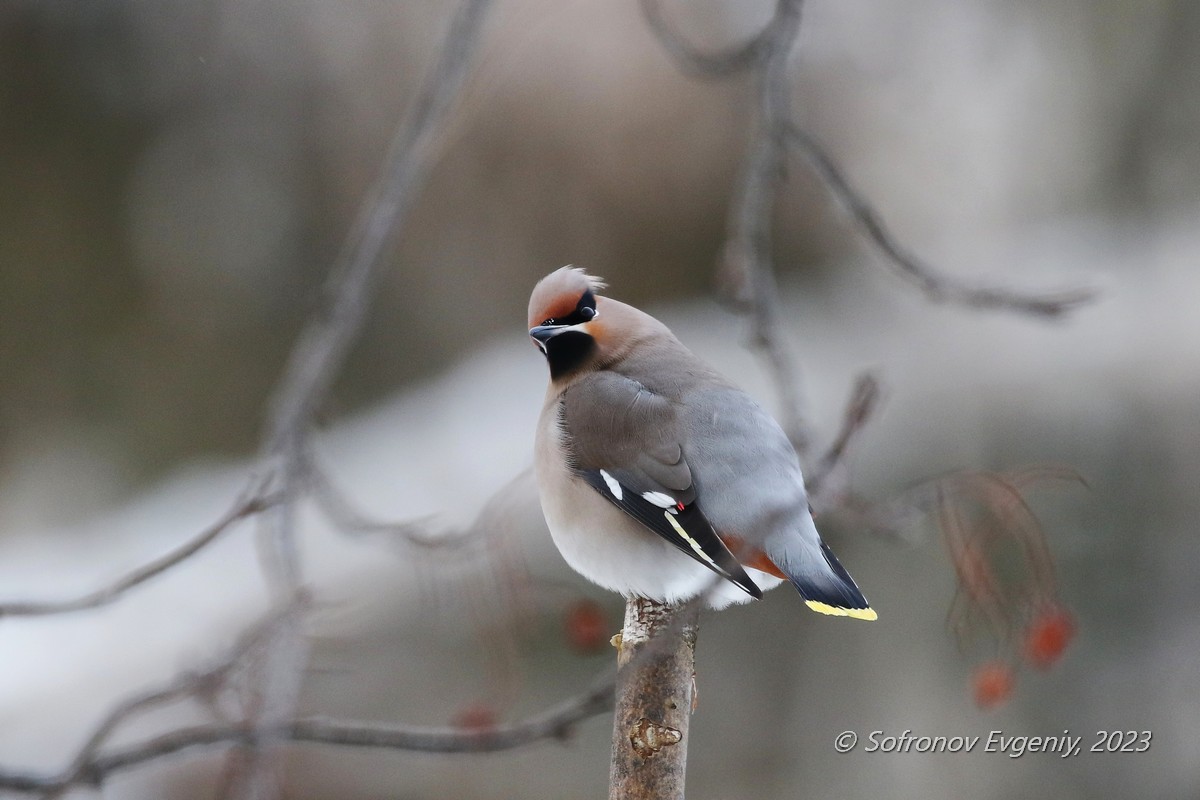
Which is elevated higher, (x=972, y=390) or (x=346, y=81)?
(x=346, y=81)

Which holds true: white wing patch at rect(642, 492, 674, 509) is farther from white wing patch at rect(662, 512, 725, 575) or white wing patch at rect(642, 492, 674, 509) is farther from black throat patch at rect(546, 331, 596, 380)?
black throat patch at rect(546, 331, 596, 380)

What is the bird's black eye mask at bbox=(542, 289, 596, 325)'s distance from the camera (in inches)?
87.1

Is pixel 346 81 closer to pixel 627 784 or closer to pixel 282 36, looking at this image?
pixel 282 36

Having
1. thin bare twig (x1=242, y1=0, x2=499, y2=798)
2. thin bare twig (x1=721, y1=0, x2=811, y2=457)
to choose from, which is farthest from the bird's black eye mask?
thin bare twig (x1=242, y1=0, x2=499, y2=798)

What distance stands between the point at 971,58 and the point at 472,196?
3961 mm

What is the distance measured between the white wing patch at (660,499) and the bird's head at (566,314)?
35 cm

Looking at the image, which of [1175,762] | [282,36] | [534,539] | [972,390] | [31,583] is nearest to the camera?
[1175,762]

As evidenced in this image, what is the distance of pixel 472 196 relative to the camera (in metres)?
9.19

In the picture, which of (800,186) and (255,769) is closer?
(255,769)

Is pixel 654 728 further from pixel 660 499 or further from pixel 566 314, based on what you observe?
pixel 566 314

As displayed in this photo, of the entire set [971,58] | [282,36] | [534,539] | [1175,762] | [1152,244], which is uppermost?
[282,36]

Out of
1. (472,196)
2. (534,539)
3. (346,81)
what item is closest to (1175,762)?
(534,539)

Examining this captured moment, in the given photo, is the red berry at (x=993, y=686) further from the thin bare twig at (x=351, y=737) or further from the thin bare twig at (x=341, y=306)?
the thin bare twig at (x=341, y=306)

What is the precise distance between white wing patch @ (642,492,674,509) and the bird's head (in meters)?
0.35
